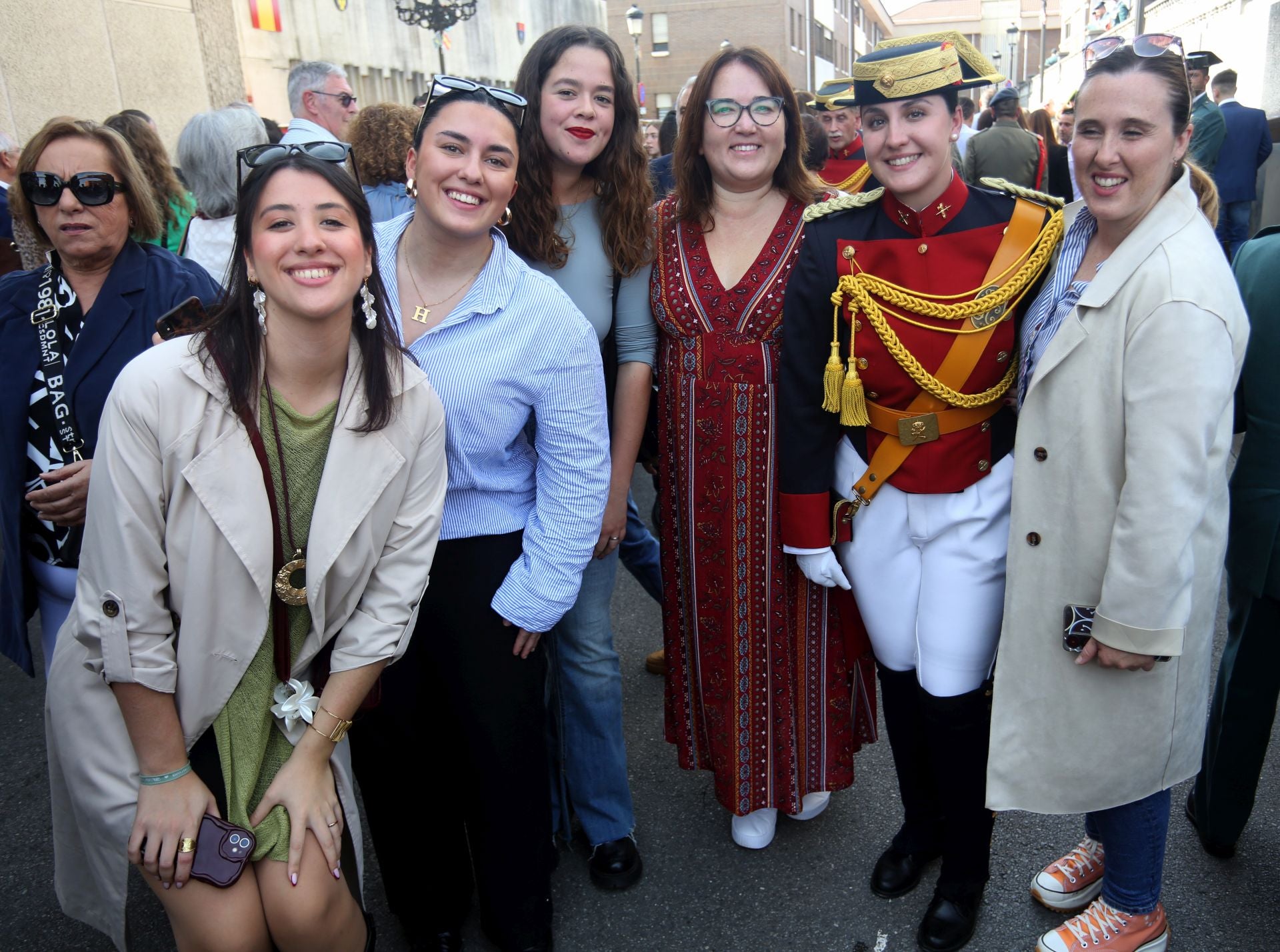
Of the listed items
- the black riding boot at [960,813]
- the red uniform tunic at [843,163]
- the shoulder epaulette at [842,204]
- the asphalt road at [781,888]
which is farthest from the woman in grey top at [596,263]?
the red uniform tunic at [843,163]

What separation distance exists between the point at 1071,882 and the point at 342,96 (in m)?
4.87

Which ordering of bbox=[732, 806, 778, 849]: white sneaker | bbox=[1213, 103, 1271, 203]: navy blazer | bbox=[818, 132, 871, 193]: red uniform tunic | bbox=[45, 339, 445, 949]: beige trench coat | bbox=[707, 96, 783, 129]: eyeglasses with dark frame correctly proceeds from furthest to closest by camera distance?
bbox=[1213, 103, 1271, 203]: navy blazer
bbox=[818, 132, 871, 193]: red uniform tunic
bbox=[732, 806, 778, 849]: white sneaker
bbox=[707, 96, 783, 129]: eyeglasses with dark frame
bbox=[45, 339, 445, 949]: beige trench coat

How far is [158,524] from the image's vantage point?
1.73 m

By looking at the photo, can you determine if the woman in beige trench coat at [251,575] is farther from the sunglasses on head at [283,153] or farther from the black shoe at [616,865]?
the black shoe at [616,865]

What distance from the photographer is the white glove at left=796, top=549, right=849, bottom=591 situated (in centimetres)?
234

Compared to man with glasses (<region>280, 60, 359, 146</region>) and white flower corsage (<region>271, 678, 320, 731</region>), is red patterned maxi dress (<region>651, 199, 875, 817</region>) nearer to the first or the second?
white flower corsage (<region>271, 678, 320, 731</region>)

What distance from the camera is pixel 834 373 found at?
2.19 metres

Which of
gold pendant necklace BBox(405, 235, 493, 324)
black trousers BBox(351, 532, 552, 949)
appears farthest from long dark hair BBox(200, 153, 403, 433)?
black trousers BBox(351, 532, 552, 949)

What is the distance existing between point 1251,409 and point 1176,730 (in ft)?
2.35

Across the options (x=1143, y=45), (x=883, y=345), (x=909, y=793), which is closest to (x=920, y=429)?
(x=883, y=345)

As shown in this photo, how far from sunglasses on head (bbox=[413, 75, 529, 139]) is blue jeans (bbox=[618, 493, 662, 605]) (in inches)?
53.6

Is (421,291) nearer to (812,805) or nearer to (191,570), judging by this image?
(191,570)

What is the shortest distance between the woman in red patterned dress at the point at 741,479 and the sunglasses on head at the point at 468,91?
0.49m

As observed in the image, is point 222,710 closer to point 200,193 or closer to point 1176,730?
point 1176,730
